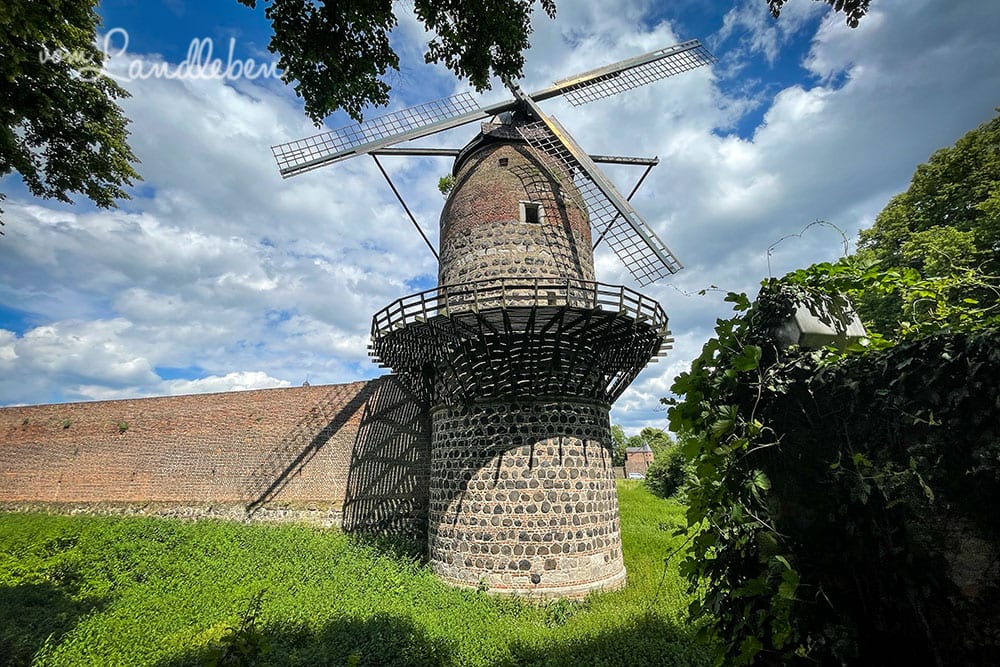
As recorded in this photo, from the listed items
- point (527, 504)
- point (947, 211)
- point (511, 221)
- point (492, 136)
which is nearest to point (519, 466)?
point (527, 504)

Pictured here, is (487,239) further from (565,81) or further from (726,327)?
(726,327)

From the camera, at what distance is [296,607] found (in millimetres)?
8469

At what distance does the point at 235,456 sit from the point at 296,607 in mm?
8872

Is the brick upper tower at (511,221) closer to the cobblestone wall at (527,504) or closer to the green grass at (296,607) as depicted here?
the cobblestone wall at (527,504)

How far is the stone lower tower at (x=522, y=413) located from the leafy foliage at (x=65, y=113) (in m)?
5.98

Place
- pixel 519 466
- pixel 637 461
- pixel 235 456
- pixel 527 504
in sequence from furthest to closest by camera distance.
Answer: pixel 637 461 < pixel 235 456 < pixel 519 466 < pixel 527 504

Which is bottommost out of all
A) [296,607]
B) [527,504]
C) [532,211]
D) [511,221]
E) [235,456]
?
[296,607]

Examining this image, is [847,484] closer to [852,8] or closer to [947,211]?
[852,8]

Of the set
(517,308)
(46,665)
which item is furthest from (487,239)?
(46,665)

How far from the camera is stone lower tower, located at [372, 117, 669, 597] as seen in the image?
9.23 m

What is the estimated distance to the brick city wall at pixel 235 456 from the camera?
45.4 feet

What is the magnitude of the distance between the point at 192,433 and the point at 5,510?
362 inches

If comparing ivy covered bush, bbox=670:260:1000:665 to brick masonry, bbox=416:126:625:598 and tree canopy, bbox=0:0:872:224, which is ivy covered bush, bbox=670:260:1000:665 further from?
brick masonry, bbox=416:126:625:598

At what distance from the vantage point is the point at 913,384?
213 centimetres
